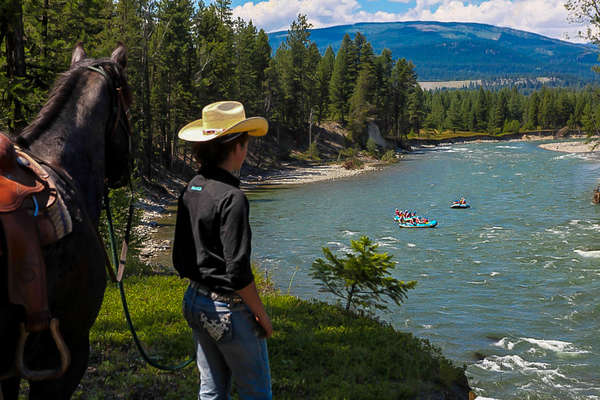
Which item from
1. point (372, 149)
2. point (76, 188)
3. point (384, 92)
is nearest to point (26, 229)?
point (76, 188)

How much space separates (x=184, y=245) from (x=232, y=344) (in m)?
0.80

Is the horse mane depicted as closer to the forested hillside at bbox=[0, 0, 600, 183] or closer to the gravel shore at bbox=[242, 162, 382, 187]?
the forested hillside at bbox=[0, 0, 600, 183]

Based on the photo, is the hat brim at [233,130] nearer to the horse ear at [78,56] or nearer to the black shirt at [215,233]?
the black shirt at [215,233]

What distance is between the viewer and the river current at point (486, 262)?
1155cm

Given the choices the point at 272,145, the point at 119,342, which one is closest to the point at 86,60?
the point at 119,342

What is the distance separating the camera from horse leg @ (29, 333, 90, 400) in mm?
3317

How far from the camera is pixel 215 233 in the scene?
339cm

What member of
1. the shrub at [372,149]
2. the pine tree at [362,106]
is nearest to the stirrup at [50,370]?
the shrub at [372,149]

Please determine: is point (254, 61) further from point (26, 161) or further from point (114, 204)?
point (26, 161)

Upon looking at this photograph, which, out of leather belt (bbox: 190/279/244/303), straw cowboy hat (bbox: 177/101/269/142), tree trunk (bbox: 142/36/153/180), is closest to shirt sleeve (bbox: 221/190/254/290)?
leather belt (bbox: 190/279/244/303)

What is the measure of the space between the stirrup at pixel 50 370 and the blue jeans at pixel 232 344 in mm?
812

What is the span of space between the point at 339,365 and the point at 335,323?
2078 millimetres

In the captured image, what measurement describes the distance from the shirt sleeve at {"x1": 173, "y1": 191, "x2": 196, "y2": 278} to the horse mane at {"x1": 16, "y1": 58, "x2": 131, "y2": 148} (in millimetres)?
1157

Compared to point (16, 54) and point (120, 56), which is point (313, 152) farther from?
point (120, 56)
